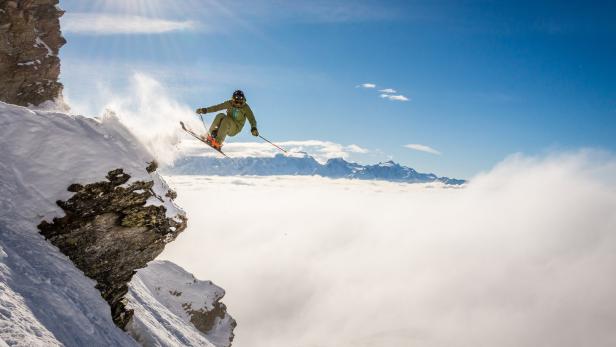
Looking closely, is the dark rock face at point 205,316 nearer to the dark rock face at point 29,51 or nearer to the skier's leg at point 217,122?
the dark rock face at point 29,51

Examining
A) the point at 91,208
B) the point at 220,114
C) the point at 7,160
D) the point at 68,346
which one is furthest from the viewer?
the point at 220,114

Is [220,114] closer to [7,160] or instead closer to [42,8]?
[7,160]

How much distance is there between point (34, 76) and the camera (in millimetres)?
25234

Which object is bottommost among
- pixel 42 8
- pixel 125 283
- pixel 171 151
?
pixel 125 283

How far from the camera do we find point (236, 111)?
20.7m

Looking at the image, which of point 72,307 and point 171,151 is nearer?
point 72,307

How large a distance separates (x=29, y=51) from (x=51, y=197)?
17.7m

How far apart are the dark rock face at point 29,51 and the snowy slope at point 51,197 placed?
522 inches

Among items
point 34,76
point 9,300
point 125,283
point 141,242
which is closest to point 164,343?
point 125,283

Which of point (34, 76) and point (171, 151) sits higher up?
point (34, 76)

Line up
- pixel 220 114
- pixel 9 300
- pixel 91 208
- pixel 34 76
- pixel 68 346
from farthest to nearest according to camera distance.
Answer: pixel 34 76 → pixel 220 114 → pixel 91 208 → pixel 68 346 → pixel 9 300

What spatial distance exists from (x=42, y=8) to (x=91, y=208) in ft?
66.3

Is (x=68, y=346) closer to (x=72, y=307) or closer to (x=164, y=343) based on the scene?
(x=72, y=307)

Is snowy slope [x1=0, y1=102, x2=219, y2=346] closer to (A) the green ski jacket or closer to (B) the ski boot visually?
(B) the ski boot
